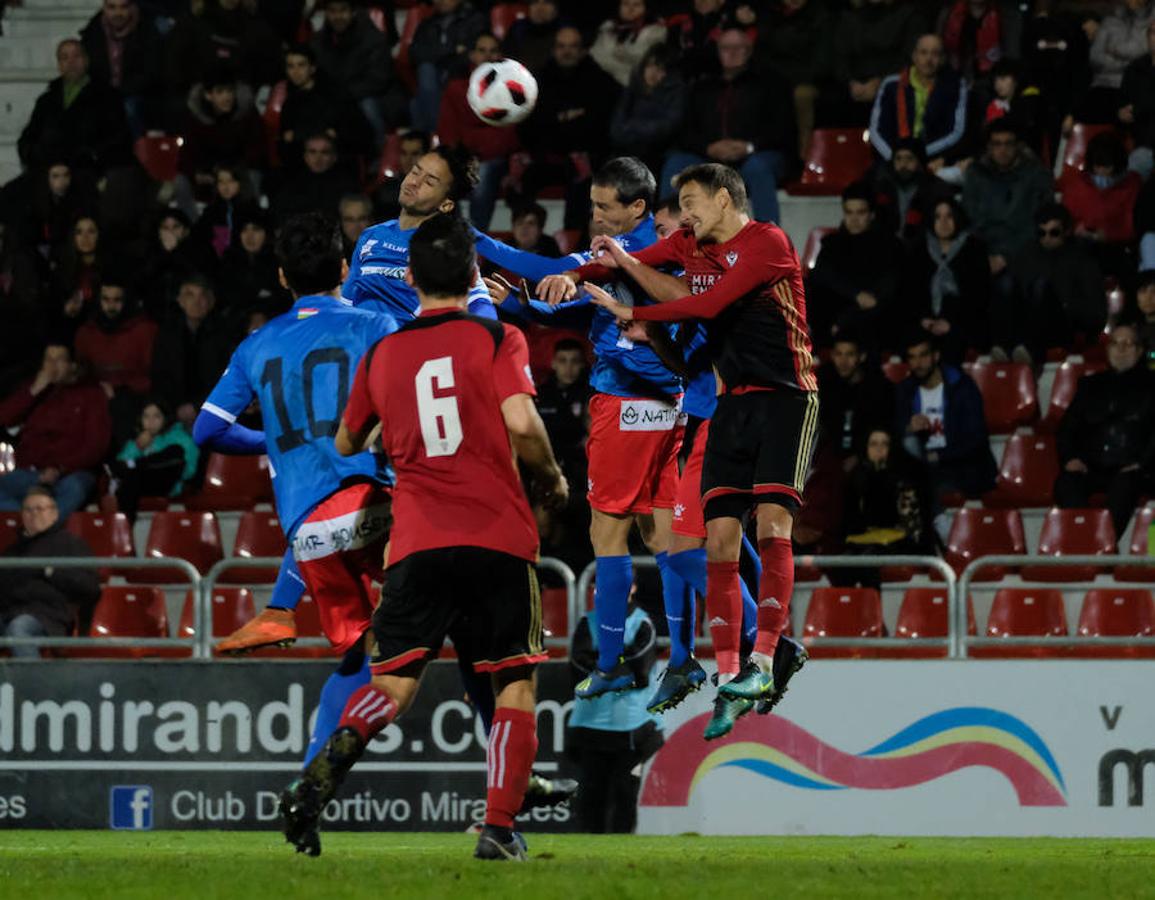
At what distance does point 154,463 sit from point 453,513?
9.12 m

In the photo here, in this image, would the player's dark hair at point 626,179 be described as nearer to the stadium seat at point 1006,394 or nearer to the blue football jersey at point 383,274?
the blue football jersey at point 383,274

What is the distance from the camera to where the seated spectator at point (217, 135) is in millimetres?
20000

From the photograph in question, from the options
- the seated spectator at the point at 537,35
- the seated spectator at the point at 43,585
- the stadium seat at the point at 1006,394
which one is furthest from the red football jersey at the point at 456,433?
the seated spectator at the point at 537,35

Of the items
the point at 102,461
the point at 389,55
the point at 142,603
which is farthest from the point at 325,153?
the point at 142,603

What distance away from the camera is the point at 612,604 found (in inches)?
444

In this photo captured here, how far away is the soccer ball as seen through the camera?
38.0 ft

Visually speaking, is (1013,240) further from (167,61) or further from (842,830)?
(167,61)

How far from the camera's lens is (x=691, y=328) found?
10.6m

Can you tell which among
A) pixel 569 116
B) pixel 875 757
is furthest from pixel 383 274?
pixel 569 116

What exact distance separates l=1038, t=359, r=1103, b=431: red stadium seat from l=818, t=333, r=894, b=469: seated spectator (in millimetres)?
1493

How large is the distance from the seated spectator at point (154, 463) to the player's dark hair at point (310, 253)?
24.9ft

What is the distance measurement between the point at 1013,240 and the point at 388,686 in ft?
33.7

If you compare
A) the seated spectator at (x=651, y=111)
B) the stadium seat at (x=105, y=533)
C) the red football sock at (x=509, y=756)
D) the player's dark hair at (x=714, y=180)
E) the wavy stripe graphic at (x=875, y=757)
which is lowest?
the wavy stripe graphic at (x=875, y=757)

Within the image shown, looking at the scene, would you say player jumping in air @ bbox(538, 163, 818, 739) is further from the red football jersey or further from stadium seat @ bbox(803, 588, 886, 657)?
stadium seat @ bbox(803, 588, 886, 657)
